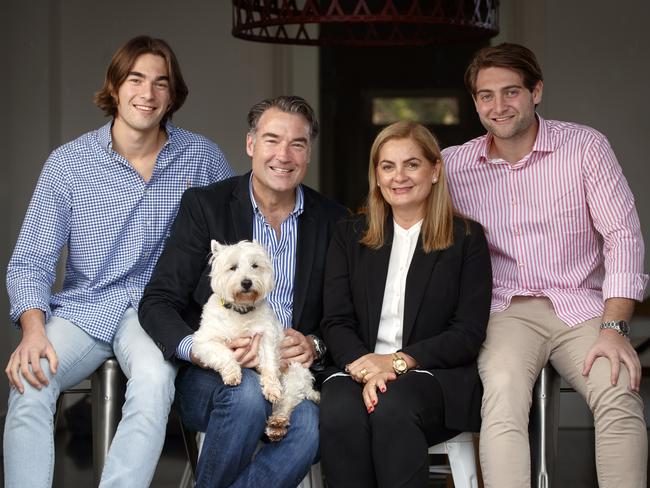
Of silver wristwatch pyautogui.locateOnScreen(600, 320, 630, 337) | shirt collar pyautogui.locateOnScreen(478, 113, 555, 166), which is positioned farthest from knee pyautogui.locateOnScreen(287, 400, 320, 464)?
shirt collar pyautogui.locateOnScreen(478, 113, 555, 166)

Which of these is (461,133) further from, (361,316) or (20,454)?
(20,454)

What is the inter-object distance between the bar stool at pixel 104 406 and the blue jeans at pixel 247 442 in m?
0.31

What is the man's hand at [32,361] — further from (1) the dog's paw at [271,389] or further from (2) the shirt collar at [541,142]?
(2) the shirt collar at [541,142]

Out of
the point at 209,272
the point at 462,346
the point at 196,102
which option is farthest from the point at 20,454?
the point at 196,102

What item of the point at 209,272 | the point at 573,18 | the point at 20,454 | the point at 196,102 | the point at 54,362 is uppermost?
the point at 573,18

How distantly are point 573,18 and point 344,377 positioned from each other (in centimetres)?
340

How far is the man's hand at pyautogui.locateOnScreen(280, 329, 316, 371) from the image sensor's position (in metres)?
3.15

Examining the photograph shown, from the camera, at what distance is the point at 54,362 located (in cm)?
305

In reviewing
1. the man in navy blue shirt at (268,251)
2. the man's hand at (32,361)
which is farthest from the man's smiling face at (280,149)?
the man's hand at (32,361)

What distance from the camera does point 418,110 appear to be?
7.24 meters

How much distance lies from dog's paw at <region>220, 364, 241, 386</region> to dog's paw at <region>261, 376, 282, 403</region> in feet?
0.25

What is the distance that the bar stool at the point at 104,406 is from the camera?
124 inches

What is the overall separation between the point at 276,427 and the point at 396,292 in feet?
1.80

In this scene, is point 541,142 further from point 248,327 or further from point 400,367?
point 248,327
